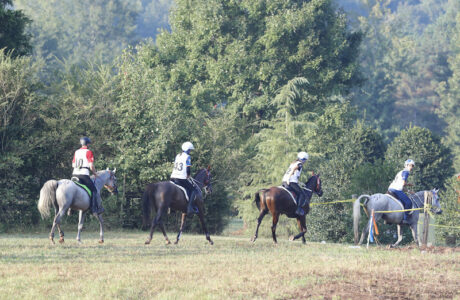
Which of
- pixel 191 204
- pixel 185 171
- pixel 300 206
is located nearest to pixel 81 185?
pixel 185 171

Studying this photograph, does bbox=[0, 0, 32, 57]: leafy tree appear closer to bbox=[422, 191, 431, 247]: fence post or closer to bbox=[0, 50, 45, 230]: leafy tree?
bbox=[0, 50, 45, 230]: leafy tree

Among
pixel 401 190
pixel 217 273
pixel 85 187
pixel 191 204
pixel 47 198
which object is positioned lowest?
pixel 217 273

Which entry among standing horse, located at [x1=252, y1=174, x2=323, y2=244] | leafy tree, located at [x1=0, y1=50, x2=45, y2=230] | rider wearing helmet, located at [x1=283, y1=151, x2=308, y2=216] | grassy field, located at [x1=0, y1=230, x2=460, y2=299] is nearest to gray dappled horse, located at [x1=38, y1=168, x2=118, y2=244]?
grassy field, located at [x1=0, y1=230, x2=460, y2=299]

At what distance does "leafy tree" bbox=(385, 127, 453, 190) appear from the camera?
45.1m

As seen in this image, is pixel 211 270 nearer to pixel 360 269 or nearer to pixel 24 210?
pixel 360 269

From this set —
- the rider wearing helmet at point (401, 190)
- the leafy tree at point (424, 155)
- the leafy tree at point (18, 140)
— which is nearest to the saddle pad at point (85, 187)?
the leafy tree at point (18, 140)

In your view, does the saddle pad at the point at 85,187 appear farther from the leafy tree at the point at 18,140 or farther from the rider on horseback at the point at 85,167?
the leafy tree at the point at 18,140

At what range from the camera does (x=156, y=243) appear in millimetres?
21000

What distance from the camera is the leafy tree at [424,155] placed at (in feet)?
148

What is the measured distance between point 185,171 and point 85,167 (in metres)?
2.98

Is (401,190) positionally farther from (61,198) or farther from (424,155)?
(424,155)

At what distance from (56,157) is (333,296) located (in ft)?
61.5

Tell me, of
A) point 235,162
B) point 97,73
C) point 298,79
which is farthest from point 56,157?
point 298,79

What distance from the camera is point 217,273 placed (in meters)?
14.8
